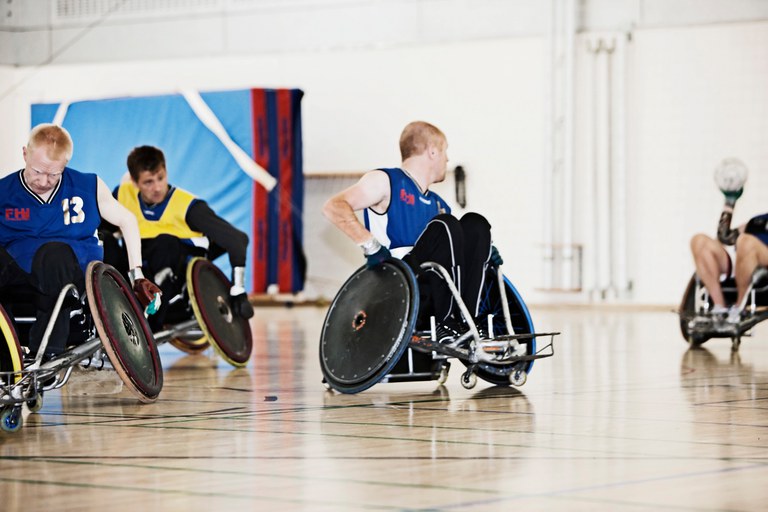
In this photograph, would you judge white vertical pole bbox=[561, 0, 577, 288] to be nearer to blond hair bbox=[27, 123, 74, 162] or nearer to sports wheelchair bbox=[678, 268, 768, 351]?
sports wheelchair bbox=[678, 268, 768, 351]

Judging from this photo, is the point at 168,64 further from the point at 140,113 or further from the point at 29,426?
the point at 29,426

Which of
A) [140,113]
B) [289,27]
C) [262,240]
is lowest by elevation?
[262,240]

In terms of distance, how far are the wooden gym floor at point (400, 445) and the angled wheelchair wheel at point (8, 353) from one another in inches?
Answer: 7.0

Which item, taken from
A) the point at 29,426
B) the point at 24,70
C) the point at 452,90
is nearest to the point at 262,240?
the point at 452,90

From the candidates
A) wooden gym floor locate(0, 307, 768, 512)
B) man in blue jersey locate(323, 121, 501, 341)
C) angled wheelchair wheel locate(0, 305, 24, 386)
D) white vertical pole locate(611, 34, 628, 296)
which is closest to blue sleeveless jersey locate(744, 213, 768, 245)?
wooden gym floor locate(0, 307, 768, 512)

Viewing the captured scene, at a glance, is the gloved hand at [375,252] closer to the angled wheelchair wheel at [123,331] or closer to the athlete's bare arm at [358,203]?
the athlete's bare arm at [358,203]

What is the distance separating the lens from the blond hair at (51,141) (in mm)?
4023

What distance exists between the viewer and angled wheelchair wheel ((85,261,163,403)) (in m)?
3.80

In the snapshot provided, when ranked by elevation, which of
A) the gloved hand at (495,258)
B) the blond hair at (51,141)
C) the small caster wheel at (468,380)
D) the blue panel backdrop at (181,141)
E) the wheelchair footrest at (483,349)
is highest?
the blue panel backdrop at (181,141)

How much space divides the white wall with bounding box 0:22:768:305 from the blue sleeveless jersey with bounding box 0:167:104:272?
392 inches

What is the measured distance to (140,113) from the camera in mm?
13758

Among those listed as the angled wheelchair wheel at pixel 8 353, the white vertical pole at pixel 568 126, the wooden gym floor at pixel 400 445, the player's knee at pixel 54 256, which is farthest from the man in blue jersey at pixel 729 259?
the white vertical pole at pixel 568 126

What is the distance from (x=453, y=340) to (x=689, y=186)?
9.58m

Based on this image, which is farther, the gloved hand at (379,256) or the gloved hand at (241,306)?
the gloved hand at (241,306)
